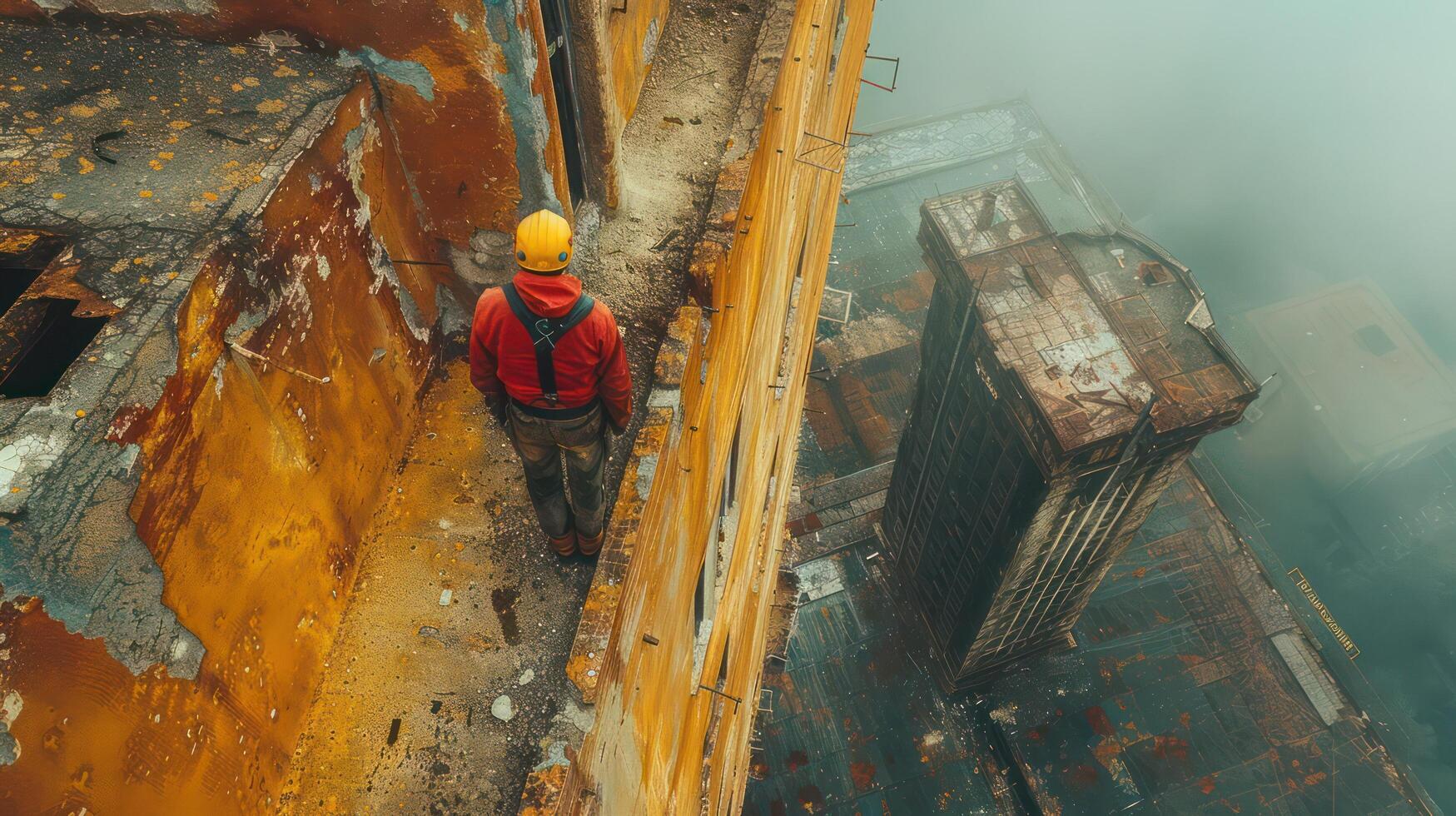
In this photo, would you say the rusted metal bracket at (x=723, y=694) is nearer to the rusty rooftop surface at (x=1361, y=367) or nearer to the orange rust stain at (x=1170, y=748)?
the orange rust stain at (x=1170, y=748)

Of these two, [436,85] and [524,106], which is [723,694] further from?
[436,85]

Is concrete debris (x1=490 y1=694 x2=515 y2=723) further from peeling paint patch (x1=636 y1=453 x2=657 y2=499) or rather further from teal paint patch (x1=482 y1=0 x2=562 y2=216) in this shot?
teal paint patch (x1=482 y1=0 x2=562 y2=216)

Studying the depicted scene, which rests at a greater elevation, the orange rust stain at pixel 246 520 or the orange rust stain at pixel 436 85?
the orange rust stain at pixel 436 85

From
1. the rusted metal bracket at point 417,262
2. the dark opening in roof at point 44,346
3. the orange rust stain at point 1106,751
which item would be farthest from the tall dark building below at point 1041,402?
the dark opening in roof at point 44,346

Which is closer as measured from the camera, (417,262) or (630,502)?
(630,502)

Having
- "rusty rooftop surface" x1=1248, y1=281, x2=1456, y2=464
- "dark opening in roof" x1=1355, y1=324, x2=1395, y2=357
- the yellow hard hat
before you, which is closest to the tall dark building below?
the yellow hard hat

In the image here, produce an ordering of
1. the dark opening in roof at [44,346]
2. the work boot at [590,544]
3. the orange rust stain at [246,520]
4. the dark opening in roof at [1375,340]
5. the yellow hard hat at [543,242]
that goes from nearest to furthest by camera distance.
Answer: the orange rust stain at [246,520], the dark opening in roof at [44,346], the yellow hard hat at [543,242], the work boot at [590,544], the dark opening in roof at [1375,340]

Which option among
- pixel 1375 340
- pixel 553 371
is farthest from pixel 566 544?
pixel 1375 340
